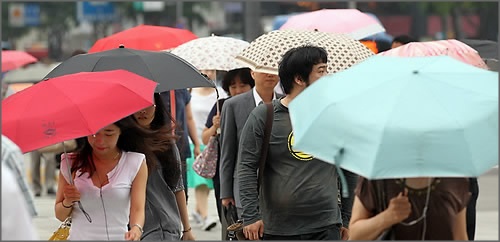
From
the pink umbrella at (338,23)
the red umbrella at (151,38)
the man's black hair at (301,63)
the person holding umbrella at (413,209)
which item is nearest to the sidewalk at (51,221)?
the red umbrella at (151,38)

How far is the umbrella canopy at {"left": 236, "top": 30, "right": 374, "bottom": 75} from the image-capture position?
6672 millimetres

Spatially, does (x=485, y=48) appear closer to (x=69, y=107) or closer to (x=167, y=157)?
(x=167, y=157)

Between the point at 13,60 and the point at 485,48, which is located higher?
the point at 485,48

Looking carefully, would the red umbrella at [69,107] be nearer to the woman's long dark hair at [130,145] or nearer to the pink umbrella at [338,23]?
the woman's long dark hair at [130,145]

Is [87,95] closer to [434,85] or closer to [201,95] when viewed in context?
[434,85]

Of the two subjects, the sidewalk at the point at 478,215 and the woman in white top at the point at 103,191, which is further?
the sidewalk at the point at 478,215

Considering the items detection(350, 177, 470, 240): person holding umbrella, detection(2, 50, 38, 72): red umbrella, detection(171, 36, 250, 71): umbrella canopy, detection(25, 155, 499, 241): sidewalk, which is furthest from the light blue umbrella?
detection(2, 50, 38, 72): red umbrella

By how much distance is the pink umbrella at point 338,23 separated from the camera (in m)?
10.8

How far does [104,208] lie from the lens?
5289mm

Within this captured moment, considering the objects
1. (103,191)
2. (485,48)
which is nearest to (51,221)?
(485,48)

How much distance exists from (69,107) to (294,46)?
2070 millimetres

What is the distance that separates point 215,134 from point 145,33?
9.36ft

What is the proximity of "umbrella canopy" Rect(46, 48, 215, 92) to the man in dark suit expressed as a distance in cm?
77

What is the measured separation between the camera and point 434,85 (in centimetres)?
419
